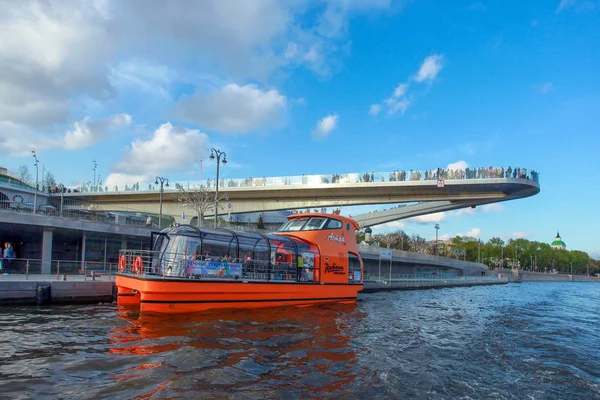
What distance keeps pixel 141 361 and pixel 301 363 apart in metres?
3.56

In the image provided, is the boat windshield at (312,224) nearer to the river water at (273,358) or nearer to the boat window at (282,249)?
the boat window at (282,249)

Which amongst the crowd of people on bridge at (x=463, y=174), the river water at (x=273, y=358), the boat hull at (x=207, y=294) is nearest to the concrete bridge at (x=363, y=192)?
the crowd of people on bridge at (x=463, y=174)

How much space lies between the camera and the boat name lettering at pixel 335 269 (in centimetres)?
2172

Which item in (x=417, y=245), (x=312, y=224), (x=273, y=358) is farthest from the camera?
(x=417, y=245)

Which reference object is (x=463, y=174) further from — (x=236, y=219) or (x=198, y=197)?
(x=236, y=219)

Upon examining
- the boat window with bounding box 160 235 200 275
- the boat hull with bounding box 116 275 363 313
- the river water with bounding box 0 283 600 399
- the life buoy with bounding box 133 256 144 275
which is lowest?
the river water with bounding box 0 283 600 399

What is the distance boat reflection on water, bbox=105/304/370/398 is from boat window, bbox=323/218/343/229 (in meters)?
7.39

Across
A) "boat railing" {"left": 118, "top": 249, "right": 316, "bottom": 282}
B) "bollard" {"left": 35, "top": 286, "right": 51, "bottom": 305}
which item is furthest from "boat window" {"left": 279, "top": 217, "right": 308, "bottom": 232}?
"bollard" {"left": 35, "top": 286, "right": 51, "bottom": 305}

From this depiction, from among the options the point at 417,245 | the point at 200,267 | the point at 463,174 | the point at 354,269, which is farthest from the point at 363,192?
the point at 417,245

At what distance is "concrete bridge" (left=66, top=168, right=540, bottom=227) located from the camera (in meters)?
45.5

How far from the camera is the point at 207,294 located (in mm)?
15781

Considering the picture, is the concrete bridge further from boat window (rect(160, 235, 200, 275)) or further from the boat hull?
boat window (rect(160, 235, 200, 275))

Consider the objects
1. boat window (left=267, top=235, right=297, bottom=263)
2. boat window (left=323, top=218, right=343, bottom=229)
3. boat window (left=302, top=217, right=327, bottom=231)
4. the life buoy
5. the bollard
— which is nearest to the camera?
the life buoy

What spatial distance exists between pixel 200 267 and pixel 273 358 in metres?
6.83
